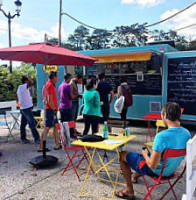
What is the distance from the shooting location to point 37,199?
3137 mm

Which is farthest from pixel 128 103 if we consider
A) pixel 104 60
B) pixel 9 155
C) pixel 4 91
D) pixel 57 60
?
pixel 4 91

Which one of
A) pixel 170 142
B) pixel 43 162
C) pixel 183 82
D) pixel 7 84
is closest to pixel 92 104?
pixel 43 162

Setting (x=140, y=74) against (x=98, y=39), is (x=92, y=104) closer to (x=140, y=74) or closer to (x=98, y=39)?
(x=140, y=74)

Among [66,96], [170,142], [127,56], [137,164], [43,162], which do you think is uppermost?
[127,56]

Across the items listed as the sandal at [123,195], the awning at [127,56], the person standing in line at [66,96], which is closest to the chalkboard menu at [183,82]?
the awning at [127,56]

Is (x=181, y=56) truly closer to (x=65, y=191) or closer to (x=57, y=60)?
(x=57, y=60)

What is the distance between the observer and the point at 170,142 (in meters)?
2.51

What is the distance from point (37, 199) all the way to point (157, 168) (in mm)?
1628

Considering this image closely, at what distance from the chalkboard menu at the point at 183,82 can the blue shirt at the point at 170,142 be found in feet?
15.1

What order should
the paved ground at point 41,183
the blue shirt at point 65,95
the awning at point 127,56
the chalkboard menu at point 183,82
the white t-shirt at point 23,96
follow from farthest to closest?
the awning at point 127,56
the chalkboard menu at point 183,82
the blue shirt at point 65,95
the white t-shirt at point 23,96
the paved ground at point 41,183

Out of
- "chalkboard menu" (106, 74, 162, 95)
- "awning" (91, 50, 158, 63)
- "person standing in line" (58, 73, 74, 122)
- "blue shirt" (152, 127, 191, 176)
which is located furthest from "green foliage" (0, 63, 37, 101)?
"blue shirt" (152, 127, 191, 176)

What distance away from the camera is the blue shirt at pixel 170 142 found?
2492mm

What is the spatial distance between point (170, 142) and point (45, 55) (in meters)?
2.77

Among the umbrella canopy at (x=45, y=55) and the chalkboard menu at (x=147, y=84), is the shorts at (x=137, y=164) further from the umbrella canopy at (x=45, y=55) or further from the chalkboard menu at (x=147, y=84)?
the chalkboard menu at (x=147, y=84)
